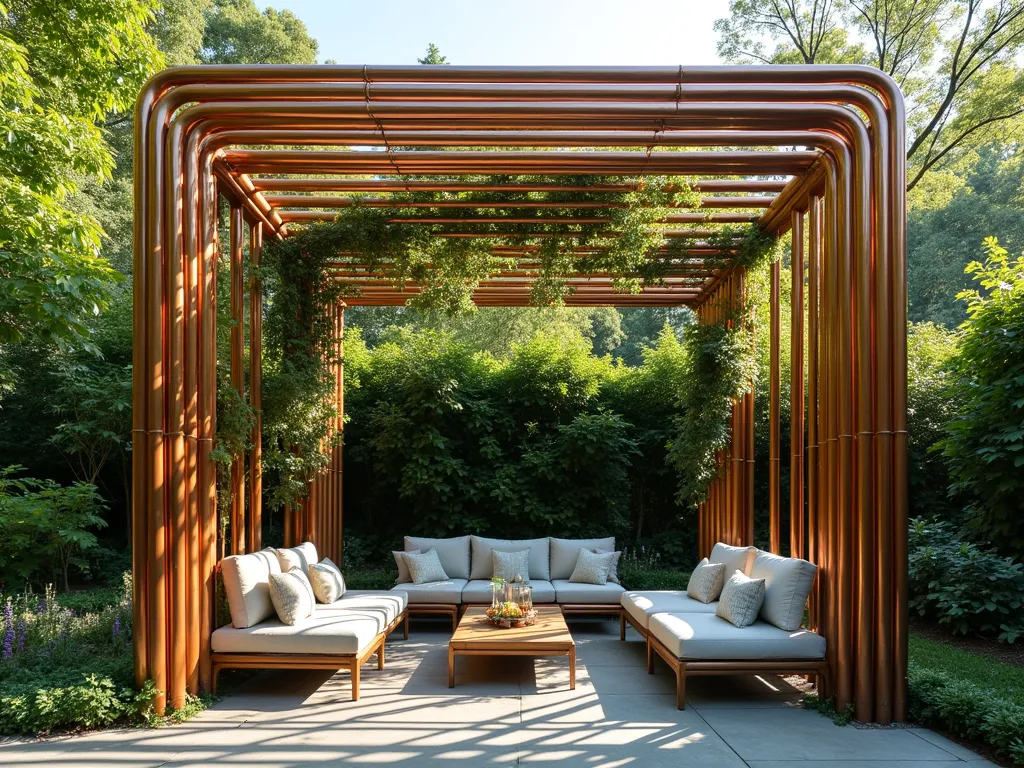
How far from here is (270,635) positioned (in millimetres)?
5785

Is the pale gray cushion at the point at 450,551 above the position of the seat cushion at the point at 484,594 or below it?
above

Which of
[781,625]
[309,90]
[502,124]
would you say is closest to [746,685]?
[781,625]

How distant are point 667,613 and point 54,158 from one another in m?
6.04

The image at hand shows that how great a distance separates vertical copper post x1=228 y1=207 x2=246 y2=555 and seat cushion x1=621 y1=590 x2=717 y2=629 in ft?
11.1

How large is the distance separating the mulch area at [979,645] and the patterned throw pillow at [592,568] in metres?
3.02

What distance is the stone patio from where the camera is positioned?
4.48 meters

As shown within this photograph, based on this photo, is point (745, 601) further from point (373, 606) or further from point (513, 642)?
point (373, 606)

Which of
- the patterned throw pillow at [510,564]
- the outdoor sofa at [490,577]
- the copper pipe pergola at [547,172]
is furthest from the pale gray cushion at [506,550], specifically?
the copper pipe pergola at [547,172]

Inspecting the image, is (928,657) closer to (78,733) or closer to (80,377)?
(78,733)

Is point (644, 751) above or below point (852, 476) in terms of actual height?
below

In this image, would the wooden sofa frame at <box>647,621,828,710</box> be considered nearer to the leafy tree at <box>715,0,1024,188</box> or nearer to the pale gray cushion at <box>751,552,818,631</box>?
the pale gray cushion at <box>751,552,818,631</box>

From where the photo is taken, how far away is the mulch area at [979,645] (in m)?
6.55

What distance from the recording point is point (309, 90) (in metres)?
5.37

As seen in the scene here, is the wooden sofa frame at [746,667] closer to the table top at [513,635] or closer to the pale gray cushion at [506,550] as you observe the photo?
the table top at [513,635]
